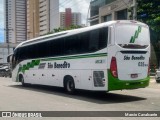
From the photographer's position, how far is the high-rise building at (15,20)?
258 feet

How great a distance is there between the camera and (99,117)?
10.1 metres

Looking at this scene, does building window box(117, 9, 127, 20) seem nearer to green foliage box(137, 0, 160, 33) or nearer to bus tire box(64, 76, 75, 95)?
green foliage box(137, 0, 160, 33)

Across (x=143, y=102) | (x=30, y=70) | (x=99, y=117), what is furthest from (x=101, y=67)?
(x=30, y=70)

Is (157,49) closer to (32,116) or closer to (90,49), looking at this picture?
(90,49)

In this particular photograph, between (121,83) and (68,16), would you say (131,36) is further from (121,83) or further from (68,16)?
(68,16)

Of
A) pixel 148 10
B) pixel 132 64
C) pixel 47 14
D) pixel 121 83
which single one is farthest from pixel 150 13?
pixel 47 14

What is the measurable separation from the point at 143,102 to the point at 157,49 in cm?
3270

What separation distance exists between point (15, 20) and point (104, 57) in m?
66.9

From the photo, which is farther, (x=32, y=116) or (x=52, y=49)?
(x=52, y=49)

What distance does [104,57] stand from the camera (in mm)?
14219

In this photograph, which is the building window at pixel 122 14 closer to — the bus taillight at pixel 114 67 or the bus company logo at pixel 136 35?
the bus company logo at pixel 136 35

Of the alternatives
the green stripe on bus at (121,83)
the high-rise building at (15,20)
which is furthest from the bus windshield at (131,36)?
the high-rise building at (15,20)

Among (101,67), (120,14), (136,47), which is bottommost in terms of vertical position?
(101,67)

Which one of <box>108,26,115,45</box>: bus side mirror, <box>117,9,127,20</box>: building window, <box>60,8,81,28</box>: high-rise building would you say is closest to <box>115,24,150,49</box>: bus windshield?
<box>108,26,115,45</box>: bus side mirror
